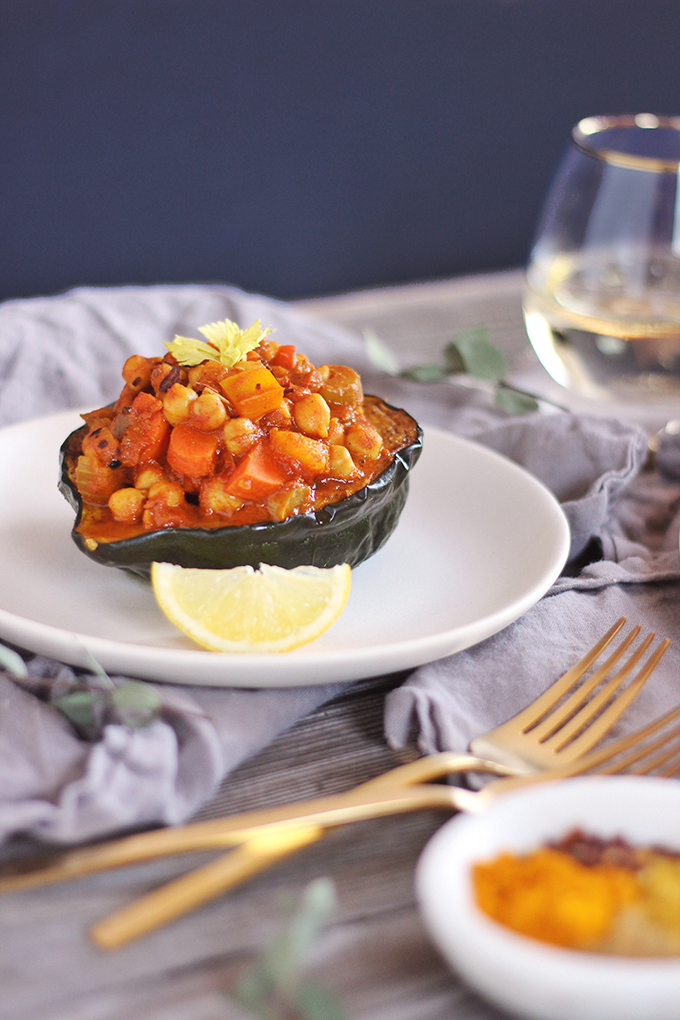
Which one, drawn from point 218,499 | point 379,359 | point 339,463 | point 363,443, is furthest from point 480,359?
point 218,499

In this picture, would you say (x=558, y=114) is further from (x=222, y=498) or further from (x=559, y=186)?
(x=222, y=498)

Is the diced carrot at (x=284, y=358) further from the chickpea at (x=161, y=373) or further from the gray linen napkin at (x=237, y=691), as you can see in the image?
the gray linen napkin at (x=237, y=691)

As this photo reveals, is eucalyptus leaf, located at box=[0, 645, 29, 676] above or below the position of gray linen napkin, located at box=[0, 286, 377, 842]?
above

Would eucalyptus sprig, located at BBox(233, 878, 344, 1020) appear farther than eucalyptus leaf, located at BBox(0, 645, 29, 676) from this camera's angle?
No

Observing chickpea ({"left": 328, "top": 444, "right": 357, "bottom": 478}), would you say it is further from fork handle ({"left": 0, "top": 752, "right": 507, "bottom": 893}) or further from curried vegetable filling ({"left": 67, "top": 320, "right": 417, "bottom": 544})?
fork handle ({"left": 0, "top": 752, "right": 507, "bottom": 893})

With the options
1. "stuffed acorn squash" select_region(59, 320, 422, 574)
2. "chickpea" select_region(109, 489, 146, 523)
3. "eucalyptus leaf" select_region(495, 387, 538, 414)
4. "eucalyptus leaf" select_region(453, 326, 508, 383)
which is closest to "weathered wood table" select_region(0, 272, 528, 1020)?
"stuffed acorn squash" select_region(59, 320, 422, 574)

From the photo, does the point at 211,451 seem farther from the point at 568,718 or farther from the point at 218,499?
the point at 568,718
